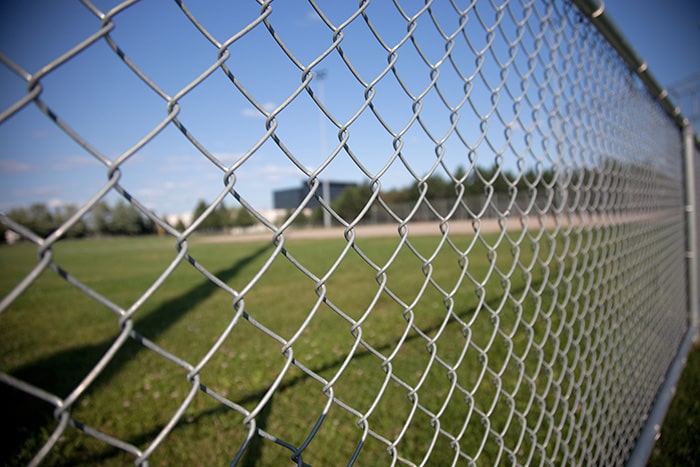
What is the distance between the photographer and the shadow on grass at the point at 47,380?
231 cm

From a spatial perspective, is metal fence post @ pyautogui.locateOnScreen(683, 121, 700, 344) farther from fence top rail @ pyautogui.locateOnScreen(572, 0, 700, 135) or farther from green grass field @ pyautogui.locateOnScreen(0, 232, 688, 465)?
green grass field @ pyautogui.locateOnScreen(0, 232, 688, 465)

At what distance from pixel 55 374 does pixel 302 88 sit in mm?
3871

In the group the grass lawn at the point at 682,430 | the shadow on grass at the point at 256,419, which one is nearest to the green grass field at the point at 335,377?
the shadow on grass at the point at 256,419

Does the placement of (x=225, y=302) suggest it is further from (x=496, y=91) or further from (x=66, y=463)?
(x=496, y=91)

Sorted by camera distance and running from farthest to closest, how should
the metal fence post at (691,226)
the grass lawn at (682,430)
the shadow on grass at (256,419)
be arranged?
the metal fence post at (691,226), the shadow on grass at (256,419), the grass lawn at (682,430)

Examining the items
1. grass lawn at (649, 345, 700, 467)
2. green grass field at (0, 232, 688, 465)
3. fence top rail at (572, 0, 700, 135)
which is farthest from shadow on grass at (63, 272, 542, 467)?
fence top rail at (572, 0, 700, 135)

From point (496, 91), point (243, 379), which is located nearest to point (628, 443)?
point (496, 91)

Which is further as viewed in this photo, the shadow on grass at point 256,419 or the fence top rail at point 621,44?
the shadow on grass at point 256,419

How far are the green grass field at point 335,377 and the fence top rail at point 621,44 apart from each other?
1.09 m

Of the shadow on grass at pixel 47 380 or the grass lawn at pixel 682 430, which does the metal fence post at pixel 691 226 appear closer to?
the grass lawn at pixel 682 430

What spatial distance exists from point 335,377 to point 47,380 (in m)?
3.55

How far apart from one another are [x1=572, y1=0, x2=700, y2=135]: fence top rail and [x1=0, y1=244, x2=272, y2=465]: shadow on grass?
329cm

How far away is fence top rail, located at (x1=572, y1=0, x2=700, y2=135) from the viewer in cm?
178

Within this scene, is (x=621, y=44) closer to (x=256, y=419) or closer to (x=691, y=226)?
(x=691, y=226)
